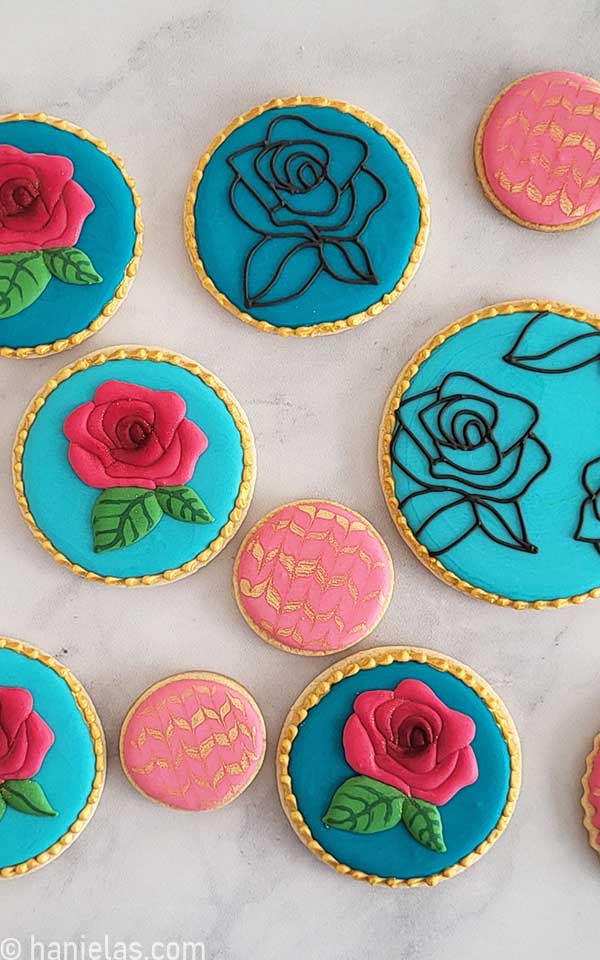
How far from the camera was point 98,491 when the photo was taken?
1.68m

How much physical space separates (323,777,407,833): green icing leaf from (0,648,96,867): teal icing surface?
51 centimetres

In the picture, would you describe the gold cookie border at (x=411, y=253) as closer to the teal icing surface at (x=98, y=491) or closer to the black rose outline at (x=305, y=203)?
the black rose outline at (x=305, y=203)

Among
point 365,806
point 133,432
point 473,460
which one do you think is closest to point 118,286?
point 133,432

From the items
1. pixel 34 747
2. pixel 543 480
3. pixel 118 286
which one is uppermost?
pixel 118 286

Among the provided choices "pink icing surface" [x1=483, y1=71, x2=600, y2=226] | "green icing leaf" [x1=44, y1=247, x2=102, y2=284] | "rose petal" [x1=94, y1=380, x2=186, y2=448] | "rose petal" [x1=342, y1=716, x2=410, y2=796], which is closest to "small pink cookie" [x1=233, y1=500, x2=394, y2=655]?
"rose petal" [x1=342, y1=716, x2=410, y2=796]

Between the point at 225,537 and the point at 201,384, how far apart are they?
0.31m

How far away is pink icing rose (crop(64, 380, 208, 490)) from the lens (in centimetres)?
164

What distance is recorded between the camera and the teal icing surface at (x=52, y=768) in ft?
5.57

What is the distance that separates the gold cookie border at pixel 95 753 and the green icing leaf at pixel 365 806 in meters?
0.48

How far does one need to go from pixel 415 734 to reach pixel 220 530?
0.55 m

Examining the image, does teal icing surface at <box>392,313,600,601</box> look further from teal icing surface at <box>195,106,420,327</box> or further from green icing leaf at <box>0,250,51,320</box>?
green icing leaf at <box>0,250,51,320</box>

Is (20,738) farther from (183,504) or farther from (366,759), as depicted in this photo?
(366,759)

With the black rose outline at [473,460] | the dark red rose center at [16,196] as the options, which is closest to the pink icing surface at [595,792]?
the black rose outline at [473,460]

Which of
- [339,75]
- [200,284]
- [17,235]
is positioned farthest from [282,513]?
[339,75]
